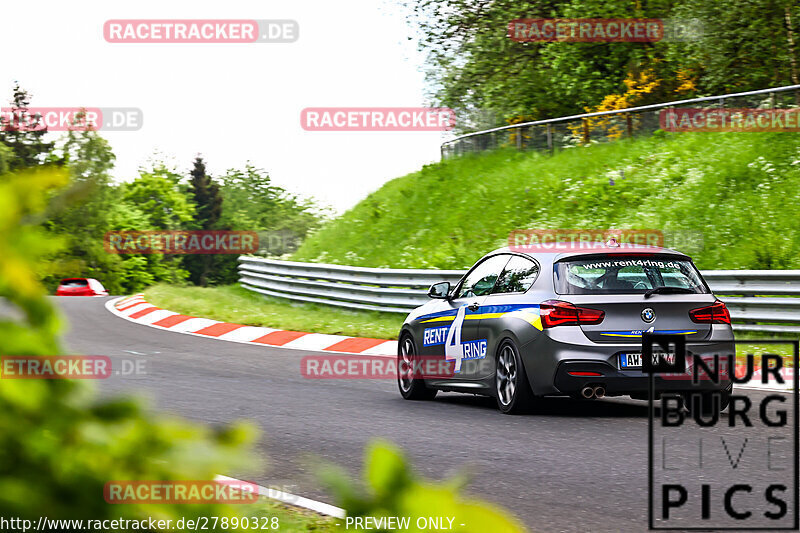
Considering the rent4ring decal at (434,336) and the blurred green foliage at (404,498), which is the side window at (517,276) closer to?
the rent4ring decal at (434,336)

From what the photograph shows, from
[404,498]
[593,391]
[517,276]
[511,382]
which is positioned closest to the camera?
[404,498]

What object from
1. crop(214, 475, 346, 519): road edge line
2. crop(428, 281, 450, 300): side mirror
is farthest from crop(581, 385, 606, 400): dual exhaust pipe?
crop(214, 475, 346, 519): road edge line

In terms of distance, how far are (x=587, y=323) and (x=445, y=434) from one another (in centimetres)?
159

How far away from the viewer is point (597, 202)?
24.5m

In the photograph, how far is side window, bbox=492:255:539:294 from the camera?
32.1 ft

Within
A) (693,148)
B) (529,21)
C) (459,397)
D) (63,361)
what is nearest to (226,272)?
(529,21)

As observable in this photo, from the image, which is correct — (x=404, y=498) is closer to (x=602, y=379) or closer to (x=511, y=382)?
(x=602, y=379)

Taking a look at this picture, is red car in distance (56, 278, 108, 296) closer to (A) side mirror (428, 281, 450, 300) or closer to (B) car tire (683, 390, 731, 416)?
(A) side mirror (428, 281, 450, 300)

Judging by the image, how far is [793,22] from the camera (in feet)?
88.0

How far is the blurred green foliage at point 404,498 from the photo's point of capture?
4.14 feet

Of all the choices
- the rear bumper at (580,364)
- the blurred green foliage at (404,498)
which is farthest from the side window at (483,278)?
the blurred green foliage at (404,498)

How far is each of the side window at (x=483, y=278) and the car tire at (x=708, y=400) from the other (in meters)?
2.09

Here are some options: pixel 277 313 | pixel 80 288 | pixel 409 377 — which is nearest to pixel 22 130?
pixel 80 288

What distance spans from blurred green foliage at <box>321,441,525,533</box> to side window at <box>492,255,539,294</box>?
8.46 metres
